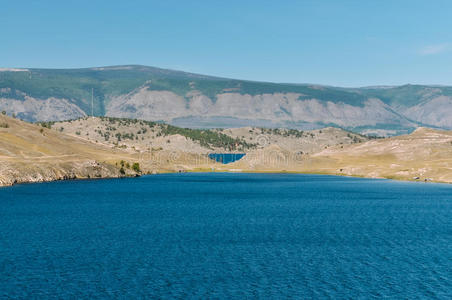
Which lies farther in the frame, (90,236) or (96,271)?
(90,236)

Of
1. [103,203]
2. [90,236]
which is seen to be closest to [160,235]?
[90,236]

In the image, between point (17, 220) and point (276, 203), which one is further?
point (276, 203)

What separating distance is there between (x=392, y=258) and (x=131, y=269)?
37916mm

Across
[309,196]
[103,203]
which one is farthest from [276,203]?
[103,203]

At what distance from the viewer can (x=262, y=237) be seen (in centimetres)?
10106

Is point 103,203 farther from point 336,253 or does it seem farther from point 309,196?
point 336,253

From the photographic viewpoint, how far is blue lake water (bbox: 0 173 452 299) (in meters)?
66.4

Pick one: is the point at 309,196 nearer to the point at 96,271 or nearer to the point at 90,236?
the point at 90,236

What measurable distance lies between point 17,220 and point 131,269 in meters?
53.9

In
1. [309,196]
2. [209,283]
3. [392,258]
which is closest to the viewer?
[209,283]

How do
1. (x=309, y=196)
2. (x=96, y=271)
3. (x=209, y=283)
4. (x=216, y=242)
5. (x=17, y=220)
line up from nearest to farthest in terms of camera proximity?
(x=209, y=283), (x=96, y=271), (x=216, y=242), (x=17, y=220), (x=309, y=196)

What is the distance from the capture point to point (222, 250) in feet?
290

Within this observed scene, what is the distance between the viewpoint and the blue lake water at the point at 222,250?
2613 inches

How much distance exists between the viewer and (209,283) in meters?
68.2
